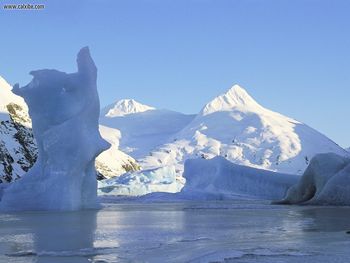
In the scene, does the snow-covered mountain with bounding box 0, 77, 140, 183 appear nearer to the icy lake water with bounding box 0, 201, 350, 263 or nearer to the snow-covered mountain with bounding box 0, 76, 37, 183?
the snow-covered mountain with bounding box 0, 76, 37, 183

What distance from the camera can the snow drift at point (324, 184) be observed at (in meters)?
25.5

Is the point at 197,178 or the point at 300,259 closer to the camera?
the point at 300,259

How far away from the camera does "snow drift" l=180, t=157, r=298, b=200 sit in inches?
1368

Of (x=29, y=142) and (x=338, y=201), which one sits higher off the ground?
(x=29, y=142)

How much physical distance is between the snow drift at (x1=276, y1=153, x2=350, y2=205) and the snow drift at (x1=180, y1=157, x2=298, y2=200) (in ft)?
18.4

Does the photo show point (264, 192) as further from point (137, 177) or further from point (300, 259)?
point (300, 259)

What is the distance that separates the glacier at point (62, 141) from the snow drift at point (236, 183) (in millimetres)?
13921

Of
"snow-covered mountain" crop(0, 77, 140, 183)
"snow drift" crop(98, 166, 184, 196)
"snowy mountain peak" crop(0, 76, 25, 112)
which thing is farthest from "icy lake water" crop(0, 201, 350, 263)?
"snowy mountain peak" crop(0, 76, 25, 112)

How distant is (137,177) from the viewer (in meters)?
51.9

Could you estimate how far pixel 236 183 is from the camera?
36094 mm

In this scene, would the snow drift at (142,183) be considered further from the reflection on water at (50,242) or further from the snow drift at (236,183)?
the reflection on water at (50,242)

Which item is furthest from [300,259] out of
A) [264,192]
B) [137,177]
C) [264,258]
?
[137,177]

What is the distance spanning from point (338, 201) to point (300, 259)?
19024mm

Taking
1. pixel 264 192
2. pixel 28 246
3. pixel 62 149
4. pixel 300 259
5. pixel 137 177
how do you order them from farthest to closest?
pixel 137 177 < pixel 264 192 < pixel 62 149 < pixel 28 246 < pixel 300 259
